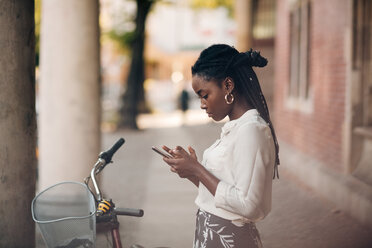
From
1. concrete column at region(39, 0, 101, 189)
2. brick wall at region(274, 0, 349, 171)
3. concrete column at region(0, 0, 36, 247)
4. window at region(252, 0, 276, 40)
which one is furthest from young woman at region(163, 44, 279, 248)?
window at region(252, 0, 276, 40)

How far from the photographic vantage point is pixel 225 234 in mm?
2471

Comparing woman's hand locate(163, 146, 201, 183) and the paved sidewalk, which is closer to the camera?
woman's hand locate(163, 146, 201, 183)

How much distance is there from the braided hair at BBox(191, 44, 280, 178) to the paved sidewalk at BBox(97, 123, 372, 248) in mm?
968

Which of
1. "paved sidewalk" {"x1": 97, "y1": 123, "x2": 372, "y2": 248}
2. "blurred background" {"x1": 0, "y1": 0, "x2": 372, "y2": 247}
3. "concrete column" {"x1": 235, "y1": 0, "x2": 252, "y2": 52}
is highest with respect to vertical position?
"concrete column" {"x1": 235, "y1": 0, "x2": 252, "y2": 52}

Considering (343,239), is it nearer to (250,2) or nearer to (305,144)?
(305,144)

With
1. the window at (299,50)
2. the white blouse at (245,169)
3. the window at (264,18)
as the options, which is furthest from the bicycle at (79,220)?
the window at (264,18)

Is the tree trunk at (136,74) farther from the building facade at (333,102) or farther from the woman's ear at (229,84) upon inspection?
the woman's ear at (229,84)

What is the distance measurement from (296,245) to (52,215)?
3.35 meters

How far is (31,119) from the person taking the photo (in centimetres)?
356

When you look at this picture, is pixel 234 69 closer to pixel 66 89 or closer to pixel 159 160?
pixel 66 89

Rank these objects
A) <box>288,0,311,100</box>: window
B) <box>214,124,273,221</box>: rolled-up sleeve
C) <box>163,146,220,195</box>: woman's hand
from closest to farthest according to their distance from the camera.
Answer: <box>214,124,273,221</box>: rolled-up sleeve
<box>163,146,220,195</box>: woman's hand
<box>288,0,311,100</box>: window

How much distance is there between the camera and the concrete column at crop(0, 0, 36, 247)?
3342mm

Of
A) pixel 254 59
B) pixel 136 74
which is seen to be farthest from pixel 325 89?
pixel 136 74

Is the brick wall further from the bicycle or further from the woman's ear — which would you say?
the woman's ear
